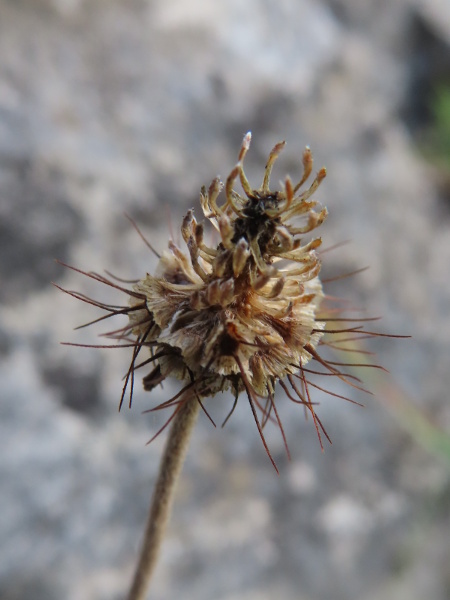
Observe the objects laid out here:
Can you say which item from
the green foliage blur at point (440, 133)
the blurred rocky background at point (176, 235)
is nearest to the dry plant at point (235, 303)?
the blurred rocky background at point (176, 235)

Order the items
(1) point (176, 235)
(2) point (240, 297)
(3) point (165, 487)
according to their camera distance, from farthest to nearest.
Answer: (1) point (176, 235) → (3) point (165, 487) → (2) point (240, 297)

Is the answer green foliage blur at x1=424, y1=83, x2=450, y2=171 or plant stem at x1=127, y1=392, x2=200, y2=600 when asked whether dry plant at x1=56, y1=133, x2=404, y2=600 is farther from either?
green foliage blur at x1=424, y1=83, x2=450, y2=171

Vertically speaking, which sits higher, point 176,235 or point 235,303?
point 176,235

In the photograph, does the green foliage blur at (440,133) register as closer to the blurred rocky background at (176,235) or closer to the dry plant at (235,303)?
the blurred rocky background at (176,235)

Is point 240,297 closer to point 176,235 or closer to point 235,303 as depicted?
point 235,303

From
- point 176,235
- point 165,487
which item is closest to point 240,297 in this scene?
point 165,487

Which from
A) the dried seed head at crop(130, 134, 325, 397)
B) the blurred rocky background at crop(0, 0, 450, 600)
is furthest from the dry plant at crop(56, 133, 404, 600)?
the blurred rocky background at crop(0, 0, 450, 600)

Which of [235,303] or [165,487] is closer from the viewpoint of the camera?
[235,303]
